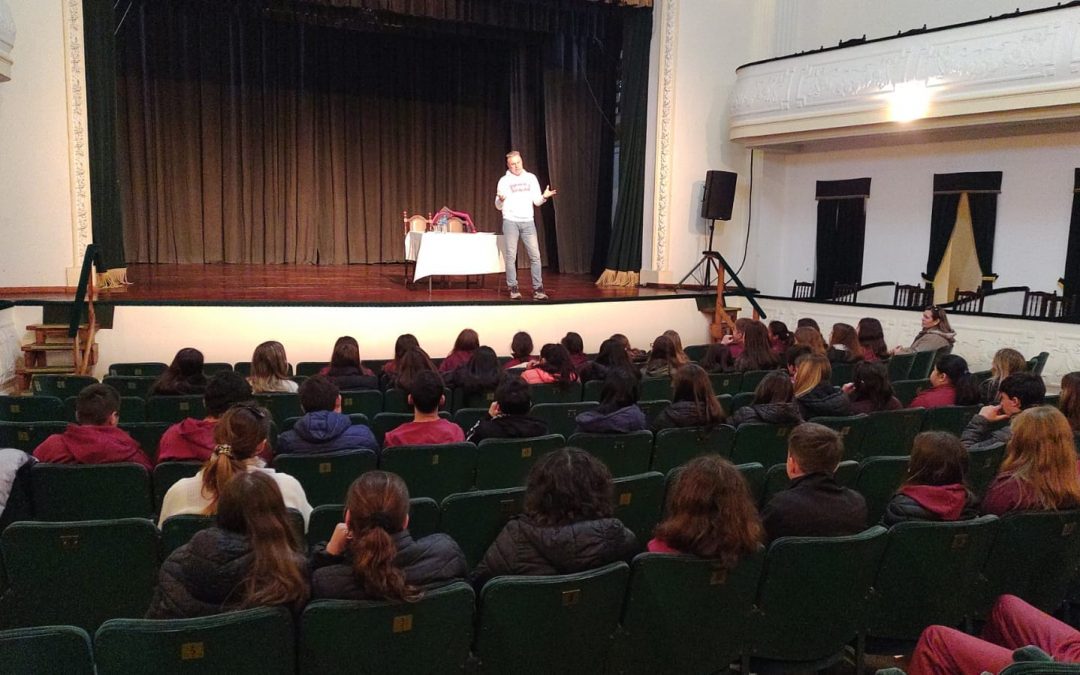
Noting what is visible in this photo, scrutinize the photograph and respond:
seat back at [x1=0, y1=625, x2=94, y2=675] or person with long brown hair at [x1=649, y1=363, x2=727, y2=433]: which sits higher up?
person with long brown hair at [x1=649, y1=363, x2=727, y2=433]

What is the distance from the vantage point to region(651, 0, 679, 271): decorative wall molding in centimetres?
1115

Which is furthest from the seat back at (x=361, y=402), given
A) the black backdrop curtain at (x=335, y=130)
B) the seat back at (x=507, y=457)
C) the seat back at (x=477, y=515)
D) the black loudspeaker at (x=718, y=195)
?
the black backdrop curtain at (x=335, y=130)

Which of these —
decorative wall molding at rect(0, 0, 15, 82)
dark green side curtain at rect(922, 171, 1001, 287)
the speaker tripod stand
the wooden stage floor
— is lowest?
the wooden stage floor

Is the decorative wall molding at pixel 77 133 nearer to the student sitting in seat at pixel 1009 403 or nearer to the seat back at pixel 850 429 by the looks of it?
the seat back at pixel 850 429

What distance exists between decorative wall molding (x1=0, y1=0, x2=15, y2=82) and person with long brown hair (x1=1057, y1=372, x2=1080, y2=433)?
356 inches

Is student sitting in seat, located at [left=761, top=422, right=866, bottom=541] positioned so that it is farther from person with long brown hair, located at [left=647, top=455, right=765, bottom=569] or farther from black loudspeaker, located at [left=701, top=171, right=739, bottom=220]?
black loudspeaker, located at [left=701, top=171, right=739, bottom=220]

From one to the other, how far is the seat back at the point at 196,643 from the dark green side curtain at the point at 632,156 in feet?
32.4

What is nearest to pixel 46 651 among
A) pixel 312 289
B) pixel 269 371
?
pixel 269 371

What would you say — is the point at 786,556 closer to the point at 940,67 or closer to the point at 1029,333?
the point at 1029,333

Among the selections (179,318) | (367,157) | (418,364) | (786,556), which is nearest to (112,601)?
(786,556)

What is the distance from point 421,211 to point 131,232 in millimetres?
4872

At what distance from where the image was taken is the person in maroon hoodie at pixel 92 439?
338cm

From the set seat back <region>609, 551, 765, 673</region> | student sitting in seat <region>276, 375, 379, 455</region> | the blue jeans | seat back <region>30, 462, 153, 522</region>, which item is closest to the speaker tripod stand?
the blue jeans

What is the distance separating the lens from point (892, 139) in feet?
36.2
